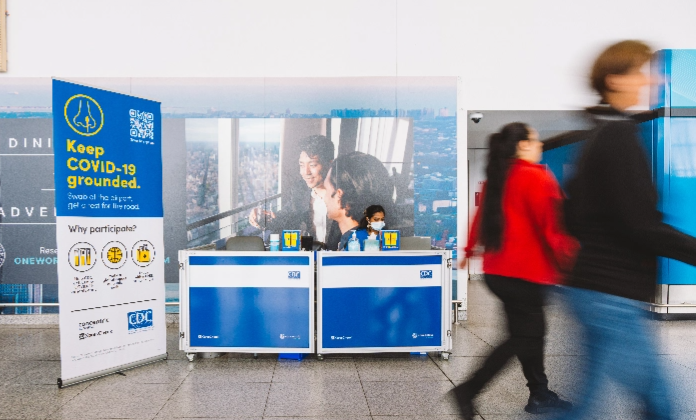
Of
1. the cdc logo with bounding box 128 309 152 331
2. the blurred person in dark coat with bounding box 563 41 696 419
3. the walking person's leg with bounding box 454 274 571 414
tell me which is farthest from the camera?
the cdc logo with bounding box 128 309 152 331

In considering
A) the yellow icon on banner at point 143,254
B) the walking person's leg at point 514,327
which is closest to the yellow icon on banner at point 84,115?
the yellow icon on banner at point 143,254

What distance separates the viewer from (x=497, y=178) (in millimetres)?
2273

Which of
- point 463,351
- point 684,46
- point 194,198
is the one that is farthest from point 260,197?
point 684,46

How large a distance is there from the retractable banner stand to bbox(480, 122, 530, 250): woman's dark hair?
2.96 metres

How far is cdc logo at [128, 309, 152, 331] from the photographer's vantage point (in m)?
3.85

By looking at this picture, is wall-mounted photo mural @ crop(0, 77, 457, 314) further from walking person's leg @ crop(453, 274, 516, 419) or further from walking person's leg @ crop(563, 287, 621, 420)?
walking person's leg @ crop(563, 287, 621, 420)

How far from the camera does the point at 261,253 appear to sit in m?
3.99

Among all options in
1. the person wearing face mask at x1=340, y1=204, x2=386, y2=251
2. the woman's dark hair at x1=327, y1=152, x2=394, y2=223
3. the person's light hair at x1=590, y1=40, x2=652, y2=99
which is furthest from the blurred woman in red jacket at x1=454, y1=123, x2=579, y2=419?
the woman's dark hair at x1=327, y1=152, x2=394, y2=223

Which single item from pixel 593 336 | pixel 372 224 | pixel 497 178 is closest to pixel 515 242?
pixel 497 178

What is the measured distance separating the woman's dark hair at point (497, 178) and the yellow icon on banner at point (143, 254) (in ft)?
9.69

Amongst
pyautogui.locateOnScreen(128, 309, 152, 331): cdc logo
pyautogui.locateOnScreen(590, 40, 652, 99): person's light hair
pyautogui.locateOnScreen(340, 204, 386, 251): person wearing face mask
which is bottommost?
pyautogui.locateOnScreen(128, 309, 152, 331): cdc logo

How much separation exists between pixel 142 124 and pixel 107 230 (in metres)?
0.97

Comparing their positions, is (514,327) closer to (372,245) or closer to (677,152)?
(372,245)

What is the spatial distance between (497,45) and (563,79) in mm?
940
